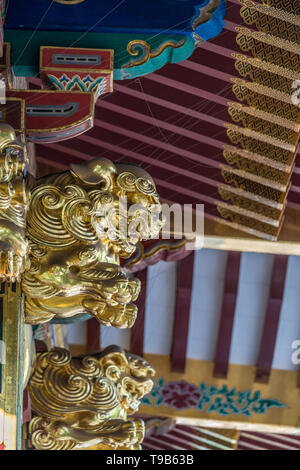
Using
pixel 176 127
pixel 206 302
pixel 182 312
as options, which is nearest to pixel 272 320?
pixel 206 302

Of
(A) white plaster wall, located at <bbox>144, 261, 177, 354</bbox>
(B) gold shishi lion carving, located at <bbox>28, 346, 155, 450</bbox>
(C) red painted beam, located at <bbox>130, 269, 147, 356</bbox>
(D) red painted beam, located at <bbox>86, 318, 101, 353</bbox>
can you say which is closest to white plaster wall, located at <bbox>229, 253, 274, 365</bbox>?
(A) white plaster wall, located at <bbox>144, 261, 177, 354</bbox>

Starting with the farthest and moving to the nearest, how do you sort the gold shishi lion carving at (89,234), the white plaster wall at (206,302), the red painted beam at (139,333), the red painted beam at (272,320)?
the red painted beam at (139,333), the white plaster wall at (206,302), the red painted beam at (272,320), the gold shishi lion carving at (89,234)

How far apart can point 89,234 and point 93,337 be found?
2.79 metres

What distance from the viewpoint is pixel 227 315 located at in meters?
5.79

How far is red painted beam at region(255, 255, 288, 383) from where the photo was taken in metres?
5.46

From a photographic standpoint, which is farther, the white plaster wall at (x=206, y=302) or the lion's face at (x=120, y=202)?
the white plaster wall at (x=206, y=302)

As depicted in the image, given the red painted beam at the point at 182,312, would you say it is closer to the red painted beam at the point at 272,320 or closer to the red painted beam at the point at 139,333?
the red painted beam at the point at 139,333

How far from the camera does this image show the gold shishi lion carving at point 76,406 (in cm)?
366

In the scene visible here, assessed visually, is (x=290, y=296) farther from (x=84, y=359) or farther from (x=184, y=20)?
(x=184, y=20)

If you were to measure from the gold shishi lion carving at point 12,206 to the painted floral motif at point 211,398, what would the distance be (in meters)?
3.21

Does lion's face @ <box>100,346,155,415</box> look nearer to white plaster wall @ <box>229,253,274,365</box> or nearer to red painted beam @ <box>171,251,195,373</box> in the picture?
red painted beam @ <box>171,251,195,373</box>

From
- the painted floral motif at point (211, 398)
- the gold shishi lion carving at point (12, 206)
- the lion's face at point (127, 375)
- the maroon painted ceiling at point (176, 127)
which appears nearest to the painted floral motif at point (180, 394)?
the painted floral motif at point (211, 398)

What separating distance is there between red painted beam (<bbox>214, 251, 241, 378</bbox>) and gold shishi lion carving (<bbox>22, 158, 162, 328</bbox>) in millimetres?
2220

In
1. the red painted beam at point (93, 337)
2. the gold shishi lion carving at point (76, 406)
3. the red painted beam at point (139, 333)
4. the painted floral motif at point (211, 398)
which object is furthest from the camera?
the painted floral motif at point (211, 398)
